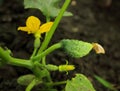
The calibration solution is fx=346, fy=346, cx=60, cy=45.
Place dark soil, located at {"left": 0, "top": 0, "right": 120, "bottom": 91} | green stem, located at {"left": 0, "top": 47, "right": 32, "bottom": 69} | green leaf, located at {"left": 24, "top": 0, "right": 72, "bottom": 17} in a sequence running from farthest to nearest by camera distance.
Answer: dark soil, located at {"left": 0, "top": 0, "right": 120, "bottom": 91}, green leaf, located at {"left": 24, "top": 0, "right": 72, "bottom": 17}, green stem, located at {"left": 0, "top": 47, "right": 32, "bottom": 69}

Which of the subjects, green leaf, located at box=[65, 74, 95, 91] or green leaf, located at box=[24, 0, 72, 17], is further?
green leaf, located at box=[24, 0, 72, 17]

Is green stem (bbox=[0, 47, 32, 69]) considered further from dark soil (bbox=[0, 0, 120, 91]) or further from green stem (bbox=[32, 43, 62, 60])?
dark soil (bbox=[0, 0, 120, 91])

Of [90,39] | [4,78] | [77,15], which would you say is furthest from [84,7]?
[4,78]

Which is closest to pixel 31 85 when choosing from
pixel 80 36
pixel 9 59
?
pixel 9 59

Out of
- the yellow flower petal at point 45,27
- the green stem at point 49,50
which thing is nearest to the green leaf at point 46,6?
the yellow flower petal at point 45,27

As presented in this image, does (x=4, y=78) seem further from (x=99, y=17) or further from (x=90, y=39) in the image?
(x=99, y=17)

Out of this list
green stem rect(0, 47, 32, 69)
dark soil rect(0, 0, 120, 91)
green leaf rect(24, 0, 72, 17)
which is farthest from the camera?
dark soil rect(0, 0, 120, 91)

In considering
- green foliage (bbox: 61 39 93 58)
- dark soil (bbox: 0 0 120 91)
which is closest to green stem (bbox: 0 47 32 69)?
green foliage (bbox: 61 39 93 58)
